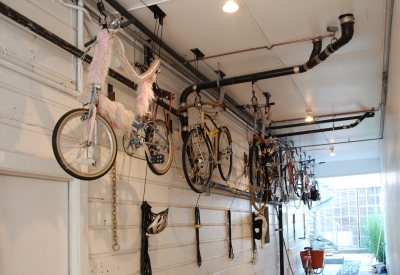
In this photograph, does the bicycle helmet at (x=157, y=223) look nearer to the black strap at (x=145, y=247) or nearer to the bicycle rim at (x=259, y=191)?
the black strap at (x=145, y=247)

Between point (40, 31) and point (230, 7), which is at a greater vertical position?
point (230, 7)

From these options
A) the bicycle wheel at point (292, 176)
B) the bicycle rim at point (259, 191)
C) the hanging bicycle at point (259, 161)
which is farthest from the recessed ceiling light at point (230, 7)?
the bicycle wheel at point (292, 176)

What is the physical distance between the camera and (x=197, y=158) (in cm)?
448

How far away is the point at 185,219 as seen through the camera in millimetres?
4523

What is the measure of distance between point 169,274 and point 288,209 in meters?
6.49

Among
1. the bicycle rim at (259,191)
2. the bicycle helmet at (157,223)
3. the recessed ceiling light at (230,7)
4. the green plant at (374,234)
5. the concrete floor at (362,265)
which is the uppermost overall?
the recessed ceiling light at (230,7)

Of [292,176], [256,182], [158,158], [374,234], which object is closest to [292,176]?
[292,176]

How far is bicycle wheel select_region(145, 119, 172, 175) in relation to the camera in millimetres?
3441

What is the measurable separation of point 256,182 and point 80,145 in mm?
4257

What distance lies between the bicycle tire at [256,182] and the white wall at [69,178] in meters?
1.55

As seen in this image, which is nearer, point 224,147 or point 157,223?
point 157,223

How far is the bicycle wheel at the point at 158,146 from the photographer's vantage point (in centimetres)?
344

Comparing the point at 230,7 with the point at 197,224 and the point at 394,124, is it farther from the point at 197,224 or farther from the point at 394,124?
the point at 197,224

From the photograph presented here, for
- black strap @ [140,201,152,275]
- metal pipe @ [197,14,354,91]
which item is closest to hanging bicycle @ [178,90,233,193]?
metal pipe @ [197,14,354,91]
